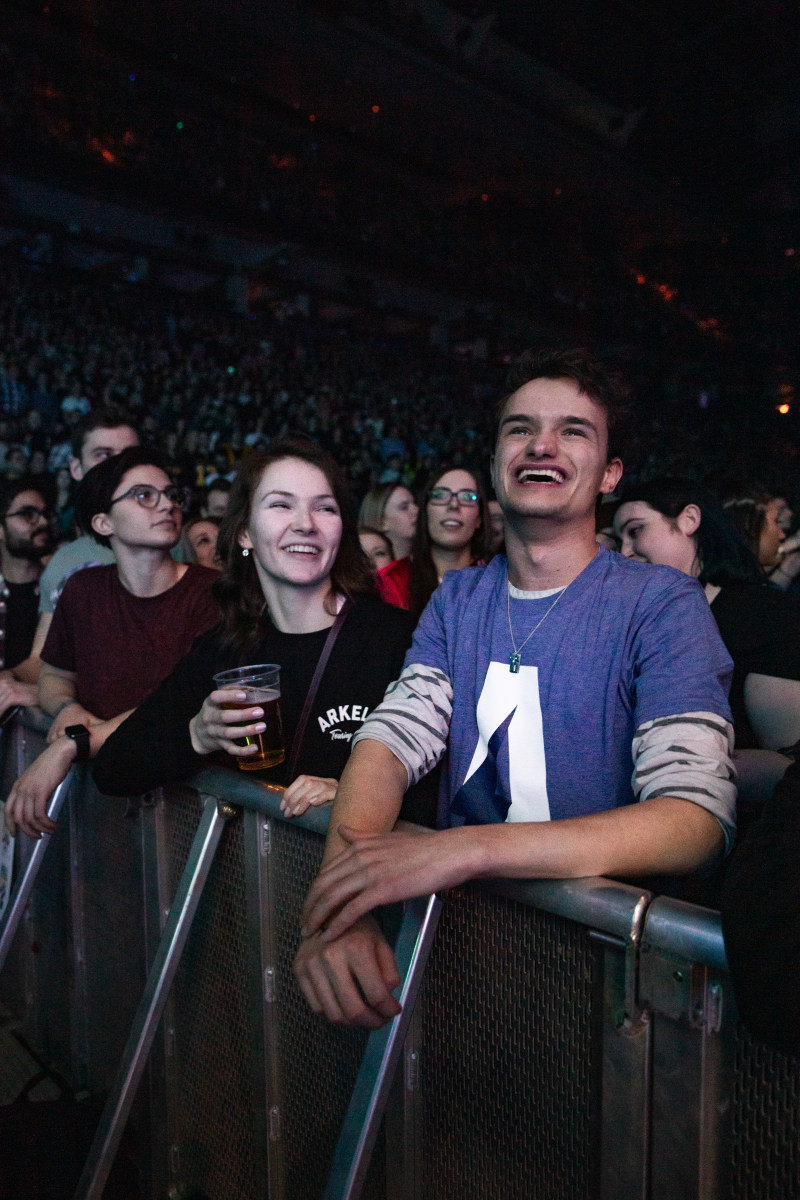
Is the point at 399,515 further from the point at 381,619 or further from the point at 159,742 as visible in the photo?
the point at 159,742

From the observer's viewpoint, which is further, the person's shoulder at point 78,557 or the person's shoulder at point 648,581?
the person's shoulder at point 78,557

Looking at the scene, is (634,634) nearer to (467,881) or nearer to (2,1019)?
(467,881)

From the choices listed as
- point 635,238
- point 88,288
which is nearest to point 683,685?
point 88,288

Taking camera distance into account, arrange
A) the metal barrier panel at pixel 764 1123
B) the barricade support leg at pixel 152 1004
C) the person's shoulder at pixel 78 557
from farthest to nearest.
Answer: the person's shoulder at pixel 78 557 → the barricade support leg at pixel 152 1004 → the metal barrier panel at pixel 764 1123

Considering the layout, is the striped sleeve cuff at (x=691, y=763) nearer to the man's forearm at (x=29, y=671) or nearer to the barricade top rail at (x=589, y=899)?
the barricade top rail at (x=589, y=899)

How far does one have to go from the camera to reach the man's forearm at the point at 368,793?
42.7 inches

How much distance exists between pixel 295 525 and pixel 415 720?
0.61 metres

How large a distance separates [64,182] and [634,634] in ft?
47.4

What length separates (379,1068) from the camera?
0.95m

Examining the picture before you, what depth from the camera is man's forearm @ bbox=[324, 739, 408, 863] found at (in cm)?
108

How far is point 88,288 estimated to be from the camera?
1299cm

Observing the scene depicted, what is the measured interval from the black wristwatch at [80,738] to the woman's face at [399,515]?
2.32 metres

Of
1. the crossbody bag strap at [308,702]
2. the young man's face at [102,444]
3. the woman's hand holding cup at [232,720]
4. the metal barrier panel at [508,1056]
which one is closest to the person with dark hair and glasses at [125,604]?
the young man's face at [102,444]

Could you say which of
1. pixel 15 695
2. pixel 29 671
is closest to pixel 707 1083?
pixel 15 695
